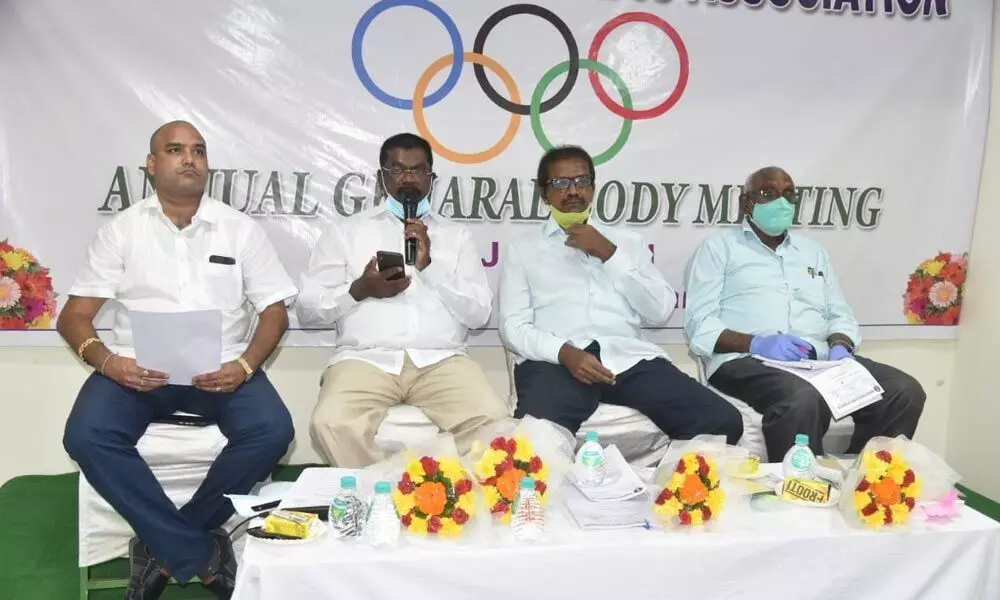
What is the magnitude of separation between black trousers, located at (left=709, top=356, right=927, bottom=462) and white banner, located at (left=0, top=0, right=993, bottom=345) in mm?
626

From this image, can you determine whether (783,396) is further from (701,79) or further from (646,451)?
(701,79)

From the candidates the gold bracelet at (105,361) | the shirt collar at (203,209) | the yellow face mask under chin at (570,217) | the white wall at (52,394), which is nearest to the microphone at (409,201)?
the yellow face mask under chin at (570,217)

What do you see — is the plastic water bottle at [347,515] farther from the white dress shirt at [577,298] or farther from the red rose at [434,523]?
the white dress shirt at [577,298]

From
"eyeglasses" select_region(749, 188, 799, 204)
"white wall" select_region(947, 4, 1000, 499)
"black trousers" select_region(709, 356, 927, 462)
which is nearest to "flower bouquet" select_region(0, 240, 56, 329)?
"black trousers" select_region(709, 356, 927, 462)

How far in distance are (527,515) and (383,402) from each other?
1.15m

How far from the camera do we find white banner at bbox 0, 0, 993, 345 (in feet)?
10.1

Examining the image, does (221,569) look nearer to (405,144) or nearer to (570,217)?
(405,144)

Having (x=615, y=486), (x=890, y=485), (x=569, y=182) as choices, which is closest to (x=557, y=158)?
(x=569, y=182)

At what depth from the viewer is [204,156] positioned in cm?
267

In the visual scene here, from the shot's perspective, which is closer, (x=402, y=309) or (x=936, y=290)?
(x=402, y=309)

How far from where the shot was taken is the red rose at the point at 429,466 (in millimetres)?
1732

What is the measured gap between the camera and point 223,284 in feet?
8.87

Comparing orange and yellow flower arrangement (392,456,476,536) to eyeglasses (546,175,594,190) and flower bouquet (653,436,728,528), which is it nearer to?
flower bouquet (653,436,728,528)

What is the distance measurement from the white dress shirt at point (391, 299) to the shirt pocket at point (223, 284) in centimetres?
24
